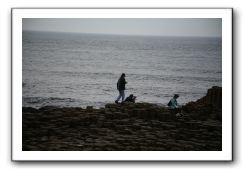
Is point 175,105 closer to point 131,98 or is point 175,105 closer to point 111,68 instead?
point 131,98

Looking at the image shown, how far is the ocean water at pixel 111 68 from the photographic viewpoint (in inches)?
235

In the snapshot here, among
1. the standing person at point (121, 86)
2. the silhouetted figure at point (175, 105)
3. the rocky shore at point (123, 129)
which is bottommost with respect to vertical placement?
the rocky shore at point (123, 129)

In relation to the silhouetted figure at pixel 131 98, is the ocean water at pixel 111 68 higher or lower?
higher

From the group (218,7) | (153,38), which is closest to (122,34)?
(153,38)

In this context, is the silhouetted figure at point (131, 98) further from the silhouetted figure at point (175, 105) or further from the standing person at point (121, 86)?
the silhouetted figure at point (175, 105)

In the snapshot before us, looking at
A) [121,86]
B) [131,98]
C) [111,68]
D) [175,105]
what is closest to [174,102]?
[175,105]

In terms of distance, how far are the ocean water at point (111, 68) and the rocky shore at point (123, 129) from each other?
0.12 m

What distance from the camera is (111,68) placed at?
6.05 meters

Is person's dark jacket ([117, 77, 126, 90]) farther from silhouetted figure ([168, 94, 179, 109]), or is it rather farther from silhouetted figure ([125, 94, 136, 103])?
silhouetted figure ([168, 94, 179, 109])

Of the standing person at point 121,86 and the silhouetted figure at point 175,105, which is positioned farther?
the silhouetted figure at point 175,105

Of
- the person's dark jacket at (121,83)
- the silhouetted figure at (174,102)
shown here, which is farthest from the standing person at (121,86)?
the silhouetted figure at (174,102)

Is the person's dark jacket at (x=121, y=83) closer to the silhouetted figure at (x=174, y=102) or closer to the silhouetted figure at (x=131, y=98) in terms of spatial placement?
the silhouetted figure at (x=131, y=98)

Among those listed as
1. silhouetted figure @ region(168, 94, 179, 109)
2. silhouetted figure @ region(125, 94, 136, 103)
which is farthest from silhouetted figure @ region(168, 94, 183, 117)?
silhouetted figure @ region(125, 94, 136, 103)

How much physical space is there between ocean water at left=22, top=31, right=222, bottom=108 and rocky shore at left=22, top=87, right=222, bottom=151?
120 millimetres
